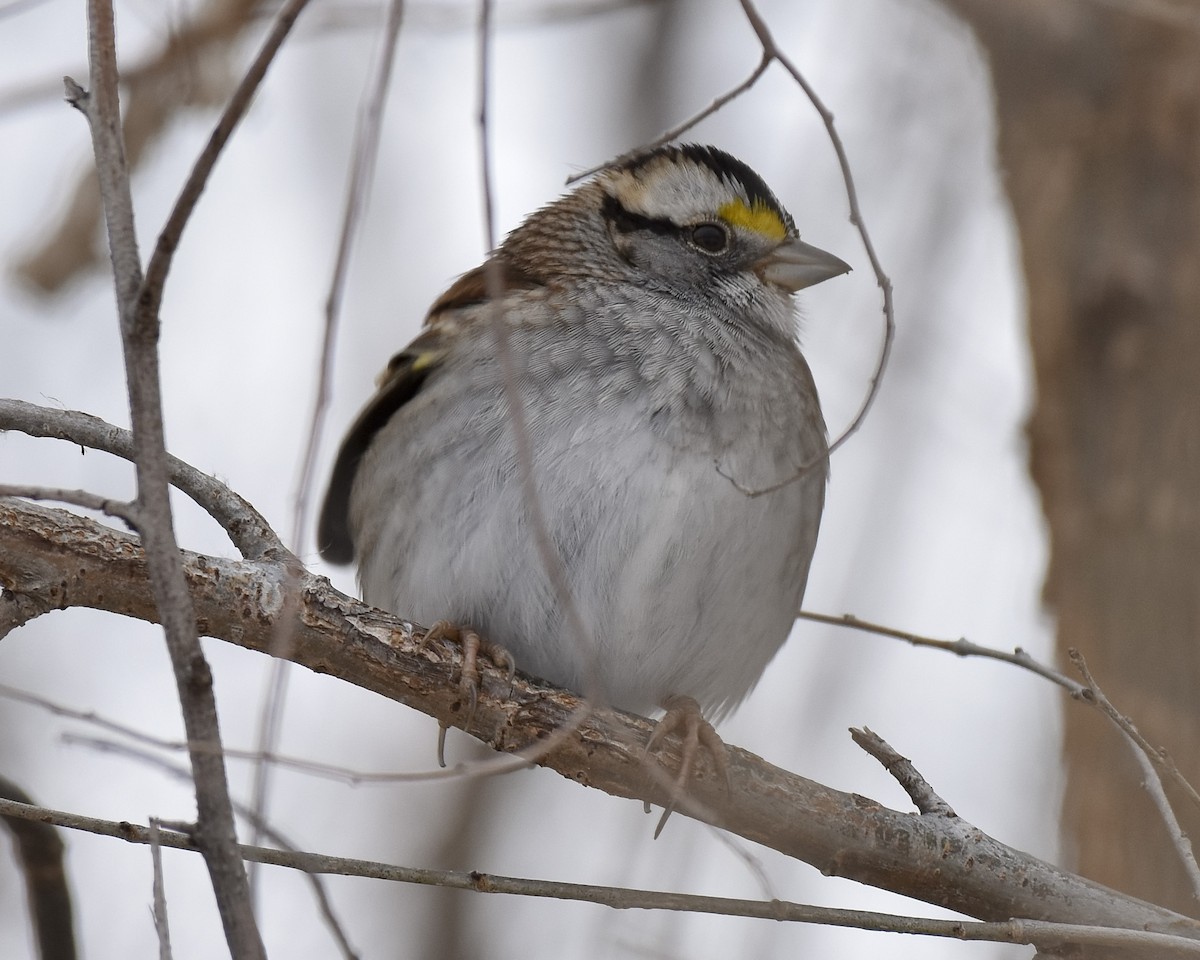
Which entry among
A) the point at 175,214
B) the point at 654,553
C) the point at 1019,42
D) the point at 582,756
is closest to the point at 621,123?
the point at 1019,42

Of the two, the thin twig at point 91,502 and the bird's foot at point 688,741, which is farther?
the bird's foot at point 688,741

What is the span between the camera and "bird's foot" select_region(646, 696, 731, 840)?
12.4 ft

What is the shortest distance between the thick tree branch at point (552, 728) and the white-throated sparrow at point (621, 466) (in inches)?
12.5

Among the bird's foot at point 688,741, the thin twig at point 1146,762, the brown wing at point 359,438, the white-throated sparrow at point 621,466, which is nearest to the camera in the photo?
the thin twig at point 1146,762

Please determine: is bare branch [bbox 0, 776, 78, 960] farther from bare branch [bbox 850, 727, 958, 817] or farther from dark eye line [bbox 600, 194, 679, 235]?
dark eye line [bbox 600, 194, 679, 235]

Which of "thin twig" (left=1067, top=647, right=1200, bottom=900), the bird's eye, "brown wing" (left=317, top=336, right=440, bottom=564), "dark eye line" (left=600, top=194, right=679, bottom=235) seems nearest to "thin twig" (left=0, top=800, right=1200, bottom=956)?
"thin twig" (left=1067, top=647, right=1200, bottom=900)

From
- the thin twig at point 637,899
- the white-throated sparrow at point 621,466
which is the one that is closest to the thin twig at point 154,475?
the thin twig at point 637,899

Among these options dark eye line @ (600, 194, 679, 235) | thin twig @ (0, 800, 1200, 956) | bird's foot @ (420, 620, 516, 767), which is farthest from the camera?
dark eye line @ (600, 194, 679, 235)

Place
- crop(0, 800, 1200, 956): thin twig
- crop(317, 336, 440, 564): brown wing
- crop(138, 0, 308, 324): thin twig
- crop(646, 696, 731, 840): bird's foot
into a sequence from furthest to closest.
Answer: crop(317, 336, 440, 564): brown wing < crop(646, 696, 731, 840): bird's foot < crop(0, 800, 1200, 956): thin twig < crop(138, 0, 308, 324): thin twig

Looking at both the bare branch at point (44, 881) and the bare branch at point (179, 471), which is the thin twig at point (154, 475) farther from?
the bare branch at point (44, 881)

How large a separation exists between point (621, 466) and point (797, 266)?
4.15 feet

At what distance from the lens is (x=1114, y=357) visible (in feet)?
18.5

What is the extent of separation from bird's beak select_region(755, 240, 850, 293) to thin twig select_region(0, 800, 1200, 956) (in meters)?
2.60

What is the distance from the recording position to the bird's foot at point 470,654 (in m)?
3.60
